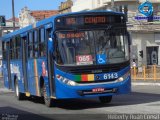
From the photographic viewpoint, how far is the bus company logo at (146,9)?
58.3m

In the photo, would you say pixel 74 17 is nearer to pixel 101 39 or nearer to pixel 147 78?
pixel 101 39

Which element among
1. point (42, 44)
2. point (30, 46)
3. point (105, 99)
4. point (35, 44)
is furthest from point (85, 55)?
point (30, 46)

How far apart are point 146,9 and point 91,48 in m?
42.6

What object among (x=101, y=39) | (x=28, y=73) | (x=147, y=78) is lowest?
(x=147, y=78)

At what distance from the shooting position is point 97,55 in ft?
55.7

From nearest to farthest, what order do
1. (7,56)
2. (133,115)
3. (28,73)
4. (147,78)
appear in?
1. (133,115)
2. (28,73)
3. (7,56)
4. (147,78)

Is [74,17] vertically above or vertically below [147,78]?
above

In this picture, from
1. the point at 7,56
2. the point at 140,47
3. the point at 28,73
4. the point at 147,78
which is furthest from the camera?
the point at 140,47

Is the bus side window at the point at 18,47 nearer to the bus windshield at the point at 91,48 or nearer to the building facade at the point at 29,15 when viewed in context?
the bus windshield at the point at 91,48

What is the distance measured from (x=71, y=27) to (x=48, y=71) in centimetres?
182

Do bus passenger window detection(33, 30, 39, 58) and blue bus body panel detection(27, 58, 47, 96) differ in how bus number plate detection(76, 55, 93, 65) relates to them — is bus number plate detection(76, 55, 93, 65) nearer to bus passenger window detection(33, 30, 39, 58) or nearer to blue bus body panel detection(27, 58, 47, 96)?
blue bus body panel detection(27, 58, 47, 96)

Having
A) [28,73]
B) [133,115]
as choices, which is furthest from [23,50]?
[133,115]

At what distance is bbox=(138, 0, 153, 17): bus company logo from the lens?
58.3 meters

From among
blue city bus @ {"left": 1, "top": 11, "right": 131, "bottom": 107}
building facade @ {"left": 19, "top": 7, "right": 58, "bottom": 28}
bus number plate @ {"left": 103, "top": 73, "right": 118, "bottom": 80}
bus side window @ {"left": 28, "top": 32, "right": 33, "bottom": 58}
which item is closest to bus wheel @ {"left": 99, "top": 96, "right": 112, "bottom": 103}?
blue city bus @ {"left": 1, "top": 11, "right": 131, "bottom": 107}
